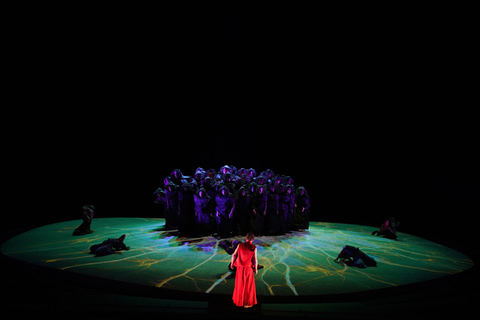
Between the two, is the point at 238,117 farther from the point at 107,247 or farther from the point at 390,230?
the point at 107,247

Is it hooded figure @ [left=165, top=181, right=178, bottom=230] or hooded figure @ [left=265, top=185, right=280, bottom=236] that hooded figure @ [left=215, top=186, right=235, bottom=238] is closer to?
hooded figure @ [left=265, top=185, right=280, bottom=236]

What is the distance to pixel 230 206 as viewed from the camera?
7.44m

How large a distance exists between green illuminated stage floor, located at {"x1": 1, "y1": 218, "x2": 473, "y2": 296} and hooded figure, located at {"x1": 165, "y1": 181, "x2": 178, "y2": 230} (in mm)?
448

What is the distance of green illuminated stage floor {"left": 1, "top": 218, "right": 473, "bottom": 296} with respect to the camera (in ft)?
14.6

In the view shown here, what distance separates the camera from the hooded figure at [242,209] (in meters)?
7.67

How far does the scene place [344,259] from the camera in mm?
5699

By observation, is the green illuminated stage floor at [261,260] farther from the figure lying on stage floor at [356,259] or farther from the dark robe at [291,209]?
the dark robe at [291,209]

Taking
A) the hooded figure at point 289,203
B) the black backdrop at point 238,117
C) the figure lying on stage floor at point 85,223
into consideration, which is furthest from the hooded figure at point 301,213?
the figure lying on stage floor at point 85,223

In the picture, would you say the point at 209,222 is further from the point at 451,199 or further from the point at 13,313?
the point at 451,199

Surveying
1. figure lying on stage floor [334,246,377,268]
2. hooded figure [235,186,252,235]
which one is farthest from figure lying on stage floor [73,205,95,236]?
figure lying on stage floor [334,246,377,268]

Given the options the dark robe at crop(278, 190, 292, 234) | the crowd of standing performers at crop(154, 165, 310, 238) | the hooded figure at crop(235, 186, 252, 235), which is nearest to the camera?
the crowd of standing performers at crop(154, 165, 310, 238)

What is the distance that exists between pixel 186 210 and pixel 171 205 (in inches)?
35.4

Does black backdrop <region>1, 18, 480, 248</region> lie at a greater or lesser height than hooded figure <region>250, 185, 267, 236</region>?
greater

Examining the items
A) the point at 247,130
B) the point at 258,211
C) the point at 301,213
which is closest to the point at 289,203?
the point at 301,213
